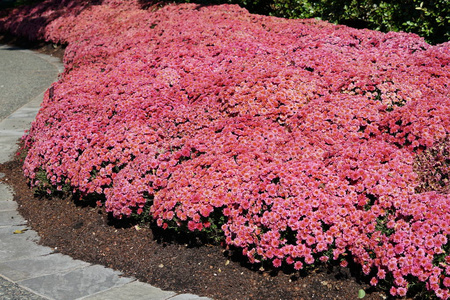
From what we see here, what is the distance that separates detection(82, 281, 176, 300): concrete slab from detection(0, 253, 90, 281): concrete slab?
573 millimetres

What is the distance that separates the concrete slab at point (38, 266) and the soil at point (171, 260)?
0.12 metres

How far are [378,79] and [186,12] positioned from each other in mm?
6803

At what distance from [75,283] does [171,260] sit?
33.2 inches

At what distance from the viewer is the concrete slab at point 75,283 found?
11.3 feet

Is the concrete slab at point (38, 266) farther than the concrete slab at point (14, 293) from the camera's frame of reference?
Yes

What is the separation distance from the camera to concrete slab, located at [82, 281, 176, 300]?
335 centimetres

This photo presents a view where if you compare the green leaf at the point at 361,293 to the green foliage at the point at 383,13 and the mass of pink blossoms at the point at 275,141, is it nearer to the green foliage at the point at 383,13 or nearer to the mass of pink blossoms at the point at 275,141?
the mass of pink blossoms at the point at 275,141

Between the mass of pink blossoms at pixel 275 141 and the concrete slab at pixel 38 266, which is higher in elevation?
the mass of pink blossoms at pixel 275 141

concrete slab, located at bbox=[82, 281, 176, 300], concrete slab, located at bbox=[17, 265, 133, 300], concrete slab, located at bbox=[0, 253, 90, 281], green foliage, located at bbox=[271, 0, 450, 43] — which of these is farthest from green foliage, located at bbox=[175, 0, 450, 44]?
concrete slab, located at bbox=[0, 253, 90, 281]

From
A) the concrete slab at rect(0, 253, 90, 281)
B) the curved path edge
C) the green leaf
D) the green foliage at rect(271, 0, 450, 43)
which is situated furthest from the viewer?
the green foliage at rect(271, 0, 450, 43)

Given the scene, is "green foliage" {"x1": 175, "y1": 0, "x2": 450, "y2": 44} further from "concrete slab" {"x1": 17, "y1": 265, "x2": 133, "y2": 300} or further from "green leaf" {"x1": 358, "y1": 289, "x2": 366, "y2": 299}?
"concrete slab" {"x1": 17, "y1": 265, "x2": 133, "y2": 300}

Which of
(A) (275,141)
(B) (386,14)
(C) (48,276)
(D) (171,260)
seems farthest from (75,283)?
(B) (386,14)

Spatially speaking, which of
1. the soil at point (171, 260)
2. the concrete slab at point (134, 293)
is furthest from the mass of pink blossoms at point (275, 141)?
the concrete slab at point (134, 293)

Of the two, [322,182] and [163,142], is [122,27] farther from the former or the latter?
[322,182]
